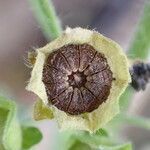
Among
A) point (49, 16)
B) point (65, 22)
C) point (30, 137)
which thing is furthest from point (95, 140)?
point (65, 22)

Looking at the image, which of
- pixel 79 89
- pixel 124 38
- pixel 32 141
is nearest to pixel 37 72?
pixel 79 89

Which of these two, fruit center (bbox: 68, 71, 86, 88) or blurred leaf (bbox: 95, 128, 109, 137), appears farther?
blurred leaf (bbox: 95, 128, 109, 137)

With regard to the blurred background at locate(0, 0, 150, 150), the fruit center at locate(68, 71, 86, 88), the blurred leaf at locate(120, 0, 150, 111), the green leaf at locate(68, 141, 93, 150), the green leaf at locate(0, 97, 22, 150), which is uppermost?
the blurred background at locate(0, 0, 150, 150)

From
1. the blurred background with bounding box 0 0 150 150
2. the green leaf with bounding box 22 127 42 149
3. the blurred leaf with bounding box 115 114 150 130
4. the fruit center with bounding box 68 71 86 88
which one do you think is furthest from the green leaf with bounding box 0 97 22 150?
the blurred background with bounding box 0 0 150 150

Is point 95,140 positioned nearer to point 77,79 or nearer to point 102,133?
point 102,133

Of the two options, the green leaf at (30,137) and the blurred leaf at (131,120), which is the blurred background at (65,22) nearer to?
the blurred leaf at (131,120)

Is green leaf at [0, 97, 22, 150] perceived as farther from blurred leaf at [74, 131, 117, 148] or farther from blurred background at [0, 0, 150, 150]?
blurred background at [0, 0, 150, 150]

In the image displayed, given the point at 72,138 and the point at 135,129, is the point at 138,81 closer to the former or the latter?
the point at 72,138
